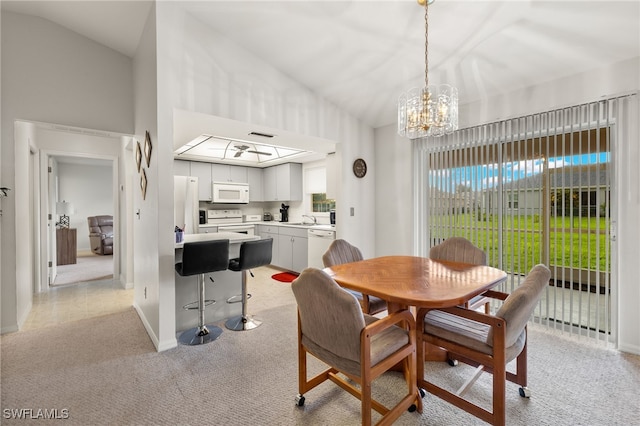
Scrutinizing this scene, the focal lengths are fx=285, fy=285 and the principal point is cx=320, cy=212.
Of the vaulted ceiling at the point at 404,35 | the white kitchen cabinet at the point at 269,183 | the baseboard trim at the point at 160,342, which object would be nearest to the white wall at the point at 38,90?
the vaulted ceiling at the point at 404,35

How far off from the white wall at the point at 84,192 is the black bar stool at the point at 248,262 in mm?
7022

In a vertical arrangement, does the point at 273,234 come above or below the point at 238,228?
below

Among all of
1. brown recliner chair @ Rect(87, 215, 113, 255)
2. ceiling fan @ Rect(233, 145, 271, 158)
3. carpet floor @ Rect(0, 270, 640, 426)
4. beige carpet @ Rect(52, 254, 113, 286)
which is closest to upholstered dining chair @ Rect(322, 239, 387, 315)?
carpet floor @ Rect(0, 270, 640, 426)

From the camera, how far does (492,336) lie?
4.91 ft

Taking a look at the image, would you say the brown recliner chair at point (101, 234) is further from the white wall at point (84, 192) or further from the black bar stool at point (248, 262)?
the black bar stool at point (248, 262)

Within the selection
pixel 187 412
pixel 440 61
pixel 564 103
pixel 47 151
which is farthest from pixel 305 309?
pixel 47 151

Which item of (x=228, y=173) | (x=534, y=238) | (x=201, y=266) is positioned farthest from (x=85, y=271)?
(x=534, y=238)

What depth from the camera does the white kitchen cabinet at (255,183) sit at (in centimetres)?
616

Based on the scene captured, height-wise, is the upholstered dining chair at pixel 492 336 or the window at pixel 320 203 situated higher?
the window at pixel 320 203

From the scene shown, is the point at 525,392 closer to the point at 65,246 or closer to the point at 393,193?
the point at 393,193

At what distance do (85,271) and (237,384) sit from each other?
5.23m

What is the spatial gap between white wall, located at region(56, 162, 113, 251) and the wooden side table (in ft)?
5.18

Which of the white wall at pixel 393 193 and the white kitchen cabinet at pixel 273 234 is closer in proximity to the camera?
the white wall at pixel 393 193

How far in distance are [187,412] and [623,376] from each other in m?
2.97
